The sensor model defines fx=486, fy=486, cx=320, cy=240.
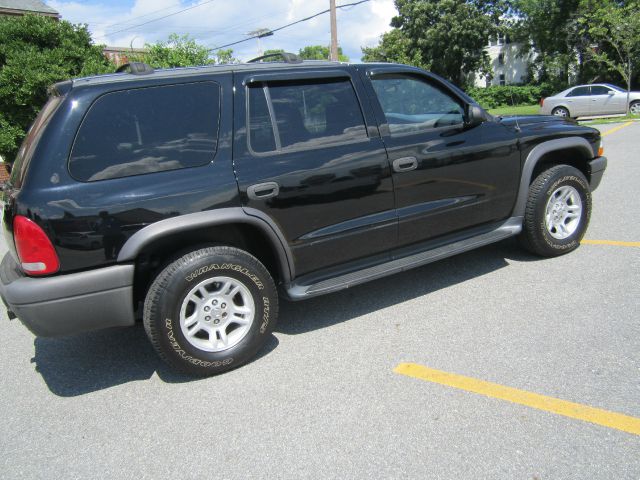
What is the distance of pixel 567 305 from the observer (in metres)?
3.55

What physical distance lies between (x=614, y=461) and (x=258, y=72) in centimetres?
294

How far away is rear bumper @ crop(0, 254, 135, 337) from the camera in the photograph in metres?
2.70

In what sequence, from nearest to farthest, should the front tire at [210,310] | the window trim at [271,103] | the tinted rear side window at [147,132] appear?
the tinted rear side window at [147,132] < the front tire at [210,310] < the window trim at [271,103]

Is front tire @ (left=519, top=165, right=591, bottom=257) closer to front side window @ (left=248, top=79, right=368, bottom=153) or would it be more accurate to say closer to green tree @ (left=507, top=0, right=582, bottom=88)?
front side window @ (left=248, top=79, right=368, bottom=153)

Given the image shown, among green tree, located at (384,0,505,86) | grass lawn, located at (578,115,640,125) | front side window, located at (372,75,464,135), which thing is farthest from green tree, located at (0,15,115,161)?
green tree, located at (384,0,505,86)

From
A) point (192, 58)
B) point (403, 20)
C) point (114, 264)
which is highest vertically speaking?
point (403, 20)

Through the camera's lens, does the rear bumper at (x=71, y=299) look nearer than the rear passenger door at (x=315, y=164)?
Yes

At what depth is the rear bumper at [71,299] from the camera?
2701 millimetres

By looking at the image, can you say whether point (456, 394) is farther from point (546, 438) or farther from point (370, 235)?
point (370, 235)

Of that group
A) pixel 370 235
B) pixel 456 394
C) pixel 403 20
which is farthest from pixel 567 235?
pixel 403 20

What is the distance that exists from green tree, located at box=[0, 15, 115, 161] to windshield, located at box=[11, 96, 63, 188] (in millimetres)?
8731

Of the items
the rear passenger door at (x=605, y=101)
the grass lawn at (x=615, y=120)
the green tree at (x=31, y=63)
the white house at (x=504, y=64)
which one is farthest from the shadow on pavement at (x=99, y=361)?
the white house at (x=504, y=64)

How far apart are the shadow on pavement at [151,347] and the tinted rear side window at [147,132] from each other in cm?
139

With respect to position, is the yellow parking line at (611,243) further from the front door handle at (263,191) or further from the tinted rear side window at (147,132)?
the tinted rear side window at (147,132)
